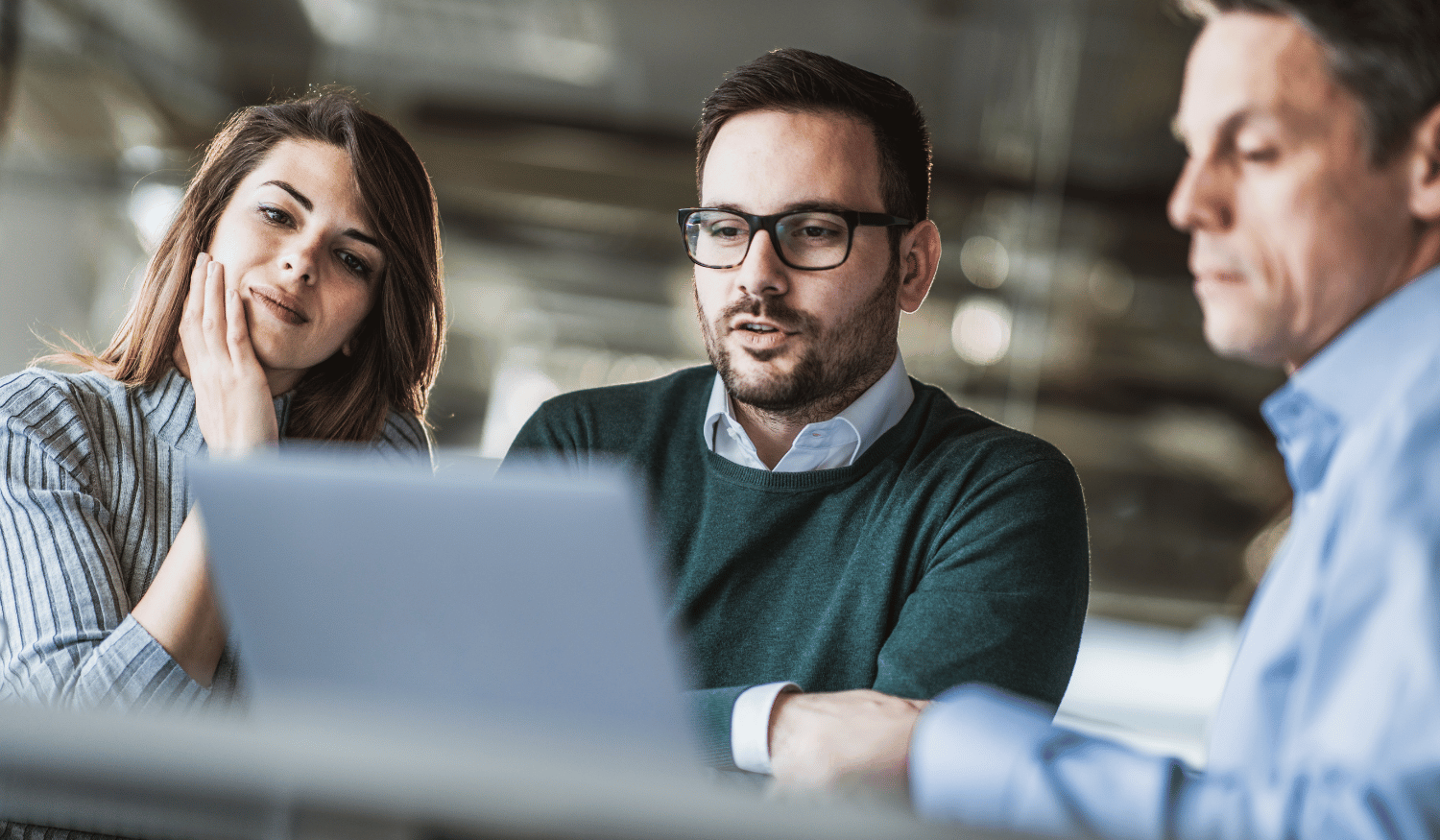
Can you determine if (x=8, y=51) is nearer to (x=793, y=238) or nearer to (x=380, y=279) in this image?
(x=380, y=279)

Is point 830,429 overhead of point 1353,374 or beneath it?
beneath

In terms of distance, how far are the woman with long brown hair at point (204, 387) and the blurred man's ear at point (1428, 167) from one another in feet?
3.66

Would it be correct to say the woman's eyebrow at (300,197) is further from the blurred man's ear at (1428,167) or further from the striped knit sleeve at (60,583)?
the blurred man's ear at (1428,167)

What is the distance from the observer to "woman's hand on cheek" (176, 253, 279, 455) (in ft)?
4.34

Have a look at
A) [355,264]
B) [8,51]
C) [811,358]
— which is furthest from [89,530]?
[8,51]

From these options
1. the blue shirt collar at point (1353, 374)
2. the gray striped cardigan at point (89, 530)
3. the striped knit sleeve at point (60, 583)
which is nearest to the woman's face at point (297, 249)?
the gray striped cardigan at point (89, 530)

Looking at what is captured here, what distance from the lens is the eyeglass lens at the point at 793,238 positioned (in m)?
1.41

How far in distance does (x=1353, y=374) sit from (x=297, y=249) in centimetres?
115

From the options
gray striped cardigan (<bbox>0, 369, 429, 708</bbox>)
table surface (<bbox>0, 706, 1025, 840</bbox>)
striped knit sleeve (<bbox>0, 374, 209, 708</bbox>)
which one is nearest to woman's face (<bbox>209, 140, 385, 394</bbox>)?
gray striped cardigan (<bbox>0, 369, 429, 708</bbox>)

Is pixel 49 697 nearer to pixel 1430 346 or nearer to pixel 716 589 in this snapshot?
pixel 716 589

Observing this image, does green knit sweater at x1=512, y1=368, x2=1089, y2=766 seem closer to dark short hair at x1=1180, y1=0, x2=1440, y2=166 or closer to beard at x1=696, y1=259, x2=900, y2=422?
beard at x1=696, y1=259, x2=900, y2=422

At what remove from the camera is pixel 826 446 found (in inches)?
56.4

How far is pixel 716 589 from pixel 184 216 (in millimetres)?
834

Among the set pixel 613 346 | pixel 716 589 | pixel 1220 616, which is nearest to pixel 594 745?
pixel 716 589
